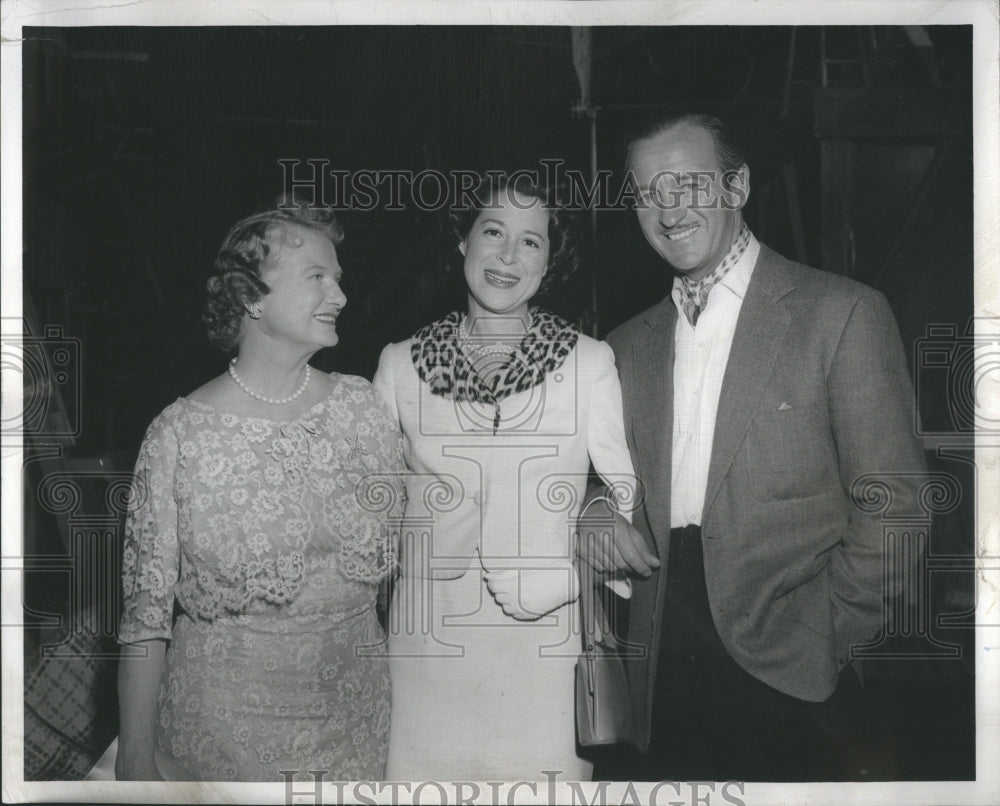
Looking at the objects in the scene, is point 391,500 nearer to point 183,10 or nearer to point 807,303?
point 807,303

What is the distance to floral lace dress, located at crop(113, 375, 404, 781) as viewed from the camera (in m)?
2.88

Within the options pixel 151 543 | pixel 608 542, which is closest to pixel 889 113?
pixel 608 542

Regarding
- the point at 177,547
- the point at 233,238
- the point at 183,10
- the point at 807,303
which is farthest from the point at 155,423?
the point at 807,303

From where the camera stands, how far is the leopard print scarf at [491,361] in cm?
291

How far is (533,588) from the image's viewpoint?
291 centimetres

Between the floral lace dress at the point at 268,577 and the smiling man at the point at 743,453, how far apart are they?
639mm

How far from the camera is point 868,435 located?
2881 mm

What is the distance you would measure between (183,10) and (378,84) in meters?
0.58

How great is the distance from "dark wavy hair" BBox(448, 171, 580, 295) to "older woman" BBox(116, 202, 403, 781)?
346 millimetres

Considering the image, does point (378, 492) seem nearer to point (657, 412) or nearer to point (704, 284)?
point (657, 412)

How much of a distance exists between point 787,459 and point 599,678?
2.56 ft

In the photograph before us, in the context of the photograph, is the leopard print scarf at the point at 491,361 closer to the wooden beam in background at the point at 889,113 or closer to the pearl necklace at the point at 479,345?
the pearl necklace at the point at 479,345

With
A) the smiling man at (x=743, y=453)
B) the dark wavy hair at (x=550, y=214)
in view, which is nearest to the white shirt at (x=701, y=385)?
the smiling man at (x=743, y=453)

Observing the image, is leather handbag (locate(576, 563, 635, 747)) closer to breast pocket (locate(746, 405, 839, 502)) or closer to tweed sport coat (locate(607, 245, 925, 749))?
tweed sport coat (locate(607, 245, 925, 749))
